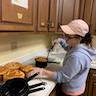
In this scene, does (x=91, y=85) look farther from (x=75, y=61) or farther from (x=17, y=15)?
(x=17, y=15)

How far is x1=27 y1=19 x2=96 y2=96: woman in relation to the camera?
127 cm

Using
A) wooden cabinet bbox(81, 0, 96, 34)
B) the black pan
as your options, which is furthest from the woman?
wooden cabinet bbox(81, 0, 96, 34)

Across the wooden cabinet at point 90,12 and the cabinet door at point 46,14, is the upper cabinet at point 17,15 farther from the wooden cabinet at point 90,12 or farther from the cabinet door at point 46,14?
the wooden cabinet at point 90,12

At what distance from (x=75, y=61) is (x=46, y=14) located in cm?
48

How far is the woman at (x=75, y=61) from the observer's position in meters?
1.27

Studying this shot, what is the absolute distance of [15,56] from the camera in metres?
1.67

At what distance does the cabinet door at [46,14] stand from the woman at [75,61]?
0.16 m

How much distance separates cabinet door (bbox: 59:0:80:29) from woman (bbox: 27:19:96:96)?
0.50 meters

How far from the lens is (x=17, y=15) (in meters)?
0.93

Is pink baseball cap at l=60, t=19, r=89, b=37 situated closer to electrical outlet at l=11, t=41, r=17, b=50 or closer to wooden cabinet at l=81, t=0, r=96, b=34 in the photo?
electrical outlet at l=11, t=41, r=17, b=50

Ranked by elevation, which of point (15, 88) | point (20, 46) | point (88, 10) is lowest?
point (15, 88)

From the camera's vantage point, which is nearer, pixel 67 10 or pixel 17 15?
pixel 17 15

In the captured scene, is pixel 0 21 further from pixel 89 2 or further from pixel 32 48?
pixel 89 2

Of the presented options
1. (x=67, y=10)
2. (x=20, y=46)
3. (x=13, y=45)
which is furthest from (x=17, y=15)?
(x=67, y=10)
